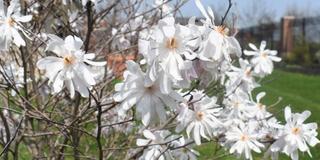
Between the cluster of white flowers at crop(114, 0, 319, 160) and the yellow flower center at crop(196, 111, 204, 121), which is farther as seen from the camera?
the yellow flower center at crop(196, 111, 204, 121)

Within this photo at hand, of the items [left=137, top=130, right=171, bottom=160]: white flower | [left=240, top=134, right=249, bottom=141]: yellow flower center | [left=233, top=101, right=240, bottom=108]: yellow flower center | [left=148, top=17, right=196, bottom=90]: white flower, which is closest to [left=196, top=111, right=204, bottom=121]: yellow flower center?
[left=137, top=130, right=171, bottom=160]: white flower

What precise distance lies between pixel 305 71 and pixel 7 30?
19.6 metres

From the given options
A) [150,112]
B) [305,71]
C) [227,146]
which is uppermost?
[150,112]

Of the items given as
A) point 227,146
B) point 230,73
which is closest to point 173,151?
point 227,146

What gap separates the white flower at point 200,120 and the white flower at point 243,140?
0.67 m

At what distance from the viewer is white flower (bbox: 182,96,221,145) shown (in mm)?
2301

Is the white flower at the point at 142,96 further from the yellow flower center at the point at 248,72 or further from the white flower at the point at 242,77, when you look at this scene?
the yellow flower center at the point at 248,72

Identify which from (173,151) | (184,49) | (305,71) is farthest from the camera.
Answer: (305,71)

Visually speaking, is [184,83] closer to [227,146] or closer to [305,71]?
[227,146]

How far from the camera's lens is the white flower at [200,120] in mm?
2301

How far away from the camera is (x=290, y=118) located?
303cm

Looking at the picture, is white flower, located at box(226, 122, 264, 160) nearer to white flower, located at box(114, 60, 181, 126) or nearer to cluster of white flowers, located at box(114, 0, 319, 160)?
cluster of white flowers, located at box(114, 0, 319, 160)

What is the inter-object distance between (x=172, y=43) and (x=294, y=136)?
1392 mm

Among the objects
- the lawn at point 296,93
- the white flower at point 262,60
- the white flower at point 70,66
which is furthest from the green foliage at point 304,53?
the white flower at point 70,66
